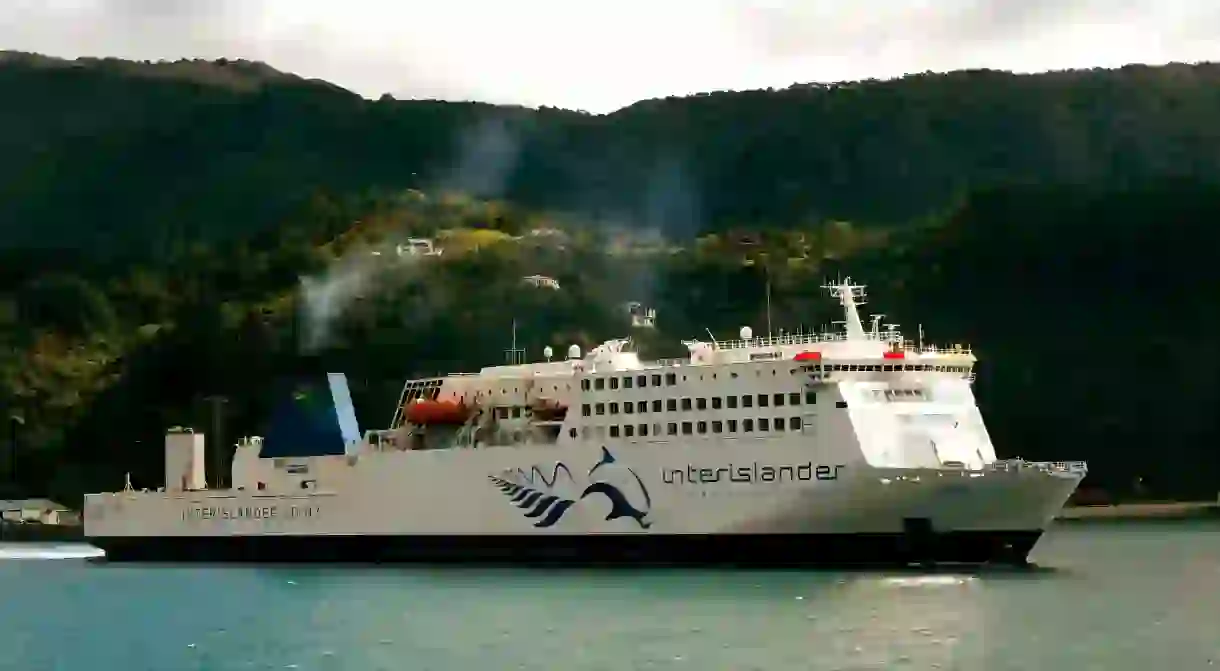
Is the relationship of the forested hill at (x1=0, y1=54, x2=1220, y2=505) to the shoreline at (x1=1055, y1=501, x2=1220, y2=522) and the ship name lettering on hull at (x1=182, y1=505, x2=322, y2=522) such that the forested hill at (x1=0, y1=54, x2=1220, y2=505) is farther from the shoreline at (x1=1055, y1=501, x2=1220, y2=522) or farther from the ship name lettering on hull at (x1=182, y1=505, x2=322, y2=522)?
the ship name lettering on hull at (x1=182, y1=505, x2=322, y2=522)

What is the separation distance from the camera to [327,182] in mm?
103312

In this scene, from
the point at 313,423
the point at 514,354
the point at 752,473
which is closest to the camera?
the point at 752,473

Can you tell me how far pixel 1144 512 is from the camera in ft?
240

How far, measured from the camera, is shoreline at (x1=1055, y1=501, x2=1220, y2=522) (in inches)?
2857

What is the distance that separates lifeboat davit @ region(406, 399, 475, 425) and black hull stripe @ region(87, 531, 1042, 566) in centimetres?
279

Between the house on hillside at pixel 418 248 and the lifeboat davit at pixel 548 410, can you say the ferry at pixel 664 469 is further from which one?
the house on hillside at pixel 418 248

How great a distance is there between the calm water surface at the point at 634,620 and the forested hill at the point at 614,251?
2865cm

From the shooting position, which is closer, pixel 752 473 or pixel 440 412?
pixel 752 473

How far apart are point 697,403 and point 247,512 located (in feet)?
46.5

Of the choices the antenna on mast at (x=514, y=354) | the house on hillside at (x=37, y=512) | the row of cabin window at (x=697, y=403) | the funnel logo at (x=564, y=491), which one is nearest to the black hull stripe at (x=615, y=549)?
the funnel logo at (x=564, y=491)

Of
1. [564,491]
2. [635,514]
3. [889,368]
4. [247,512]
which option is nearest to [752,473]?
[635,514]

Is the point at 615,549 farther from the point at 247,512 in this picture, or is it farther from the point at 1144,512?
the point at 1144,512

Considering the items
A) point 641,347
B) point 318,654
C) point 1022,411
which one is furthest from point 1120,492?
point 318,654

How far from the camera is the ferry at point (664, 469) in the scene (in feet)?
132
